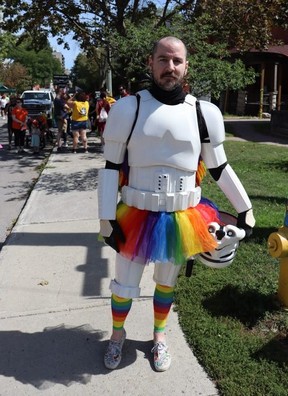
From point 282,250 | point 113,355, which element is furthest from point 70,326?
point 282,250

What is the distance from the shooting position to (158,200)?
234 centimetres

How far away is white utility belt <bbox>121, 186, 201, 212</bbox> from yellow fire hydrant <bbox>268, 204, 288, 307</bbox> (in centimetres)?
95

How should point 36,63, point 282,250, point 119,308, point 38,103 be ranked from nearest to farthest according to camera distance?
point 119,308 → point 282,250 → point 38,103 → point 36,63

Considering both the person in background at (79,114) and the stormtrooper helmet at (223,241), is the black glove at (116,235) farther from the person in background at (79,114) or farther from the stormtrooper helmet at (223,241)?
the person in background at (79,114)

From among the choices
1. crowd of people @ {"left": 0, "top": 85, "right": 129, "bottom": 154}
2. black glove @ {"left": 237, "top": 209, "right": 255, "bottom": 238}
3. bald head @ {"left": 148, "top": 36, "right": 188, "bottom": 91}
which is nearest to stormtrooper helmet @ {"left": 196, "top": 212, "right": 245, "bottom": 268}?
black glove @ {"left": 237, "top": 209, "right": 255, "bottom": 238}

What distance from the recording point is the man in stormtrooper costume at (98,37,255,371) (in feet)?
7.46

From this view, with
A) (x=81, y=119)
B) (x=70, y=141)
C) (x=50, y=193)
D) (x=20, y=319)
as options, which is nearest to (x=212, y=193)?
(x=50, y=193)

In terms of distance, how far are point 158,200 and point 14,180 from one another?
687cm

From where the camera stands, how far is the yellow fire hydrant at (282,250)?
3031mm

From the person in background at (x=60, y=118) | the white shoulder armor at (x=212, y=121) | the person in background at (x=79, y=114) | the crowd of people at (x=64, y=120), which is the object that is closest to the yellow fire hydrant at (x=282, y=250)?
the white shoulder armor at (x=212, y=121)

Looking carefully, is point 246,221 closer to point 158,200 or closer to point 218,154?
point 218,154

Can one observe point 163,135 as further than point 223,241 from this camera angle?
No

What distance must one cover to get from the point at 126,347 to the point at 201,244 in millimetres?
956

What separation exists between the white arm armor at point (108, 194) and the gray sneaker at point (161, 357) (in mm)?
911
